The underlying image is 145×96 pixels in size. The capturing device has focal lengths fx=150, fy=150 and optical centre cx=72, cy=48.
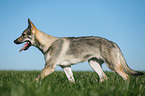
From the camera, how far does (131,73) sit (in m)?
4.87

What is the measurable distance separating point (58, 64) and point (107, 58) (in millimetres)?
1638

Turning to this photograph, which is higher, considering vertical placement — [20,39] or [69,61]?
[20,39]

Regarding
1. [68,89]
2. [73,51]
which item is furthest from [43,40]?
[68,89]

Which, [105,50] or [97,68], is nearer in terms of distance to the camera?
[105,50]

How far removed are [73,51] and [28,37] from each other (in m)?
1.79

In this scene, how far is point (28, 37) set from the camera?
5551 millimetres

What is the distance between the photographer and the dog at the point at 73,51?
16.0 feet

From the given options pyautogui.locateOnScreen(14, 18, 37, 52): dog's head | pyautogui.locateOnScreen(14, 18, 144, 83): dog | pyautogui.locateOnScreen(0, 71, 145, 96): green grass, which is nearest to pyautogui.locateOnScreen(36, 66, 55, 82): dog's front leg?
pyautogui.locateOnScreen(14, 18, 144, 83): dog

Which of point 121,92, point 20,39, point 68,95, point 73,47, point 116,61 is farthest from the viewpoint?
point 20,39

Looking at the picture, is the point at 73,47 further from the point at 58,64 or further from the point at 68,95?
the point at 68,95

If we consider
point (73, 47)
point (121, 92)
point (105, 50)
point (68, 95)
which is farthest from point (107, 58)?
point (68, 95)

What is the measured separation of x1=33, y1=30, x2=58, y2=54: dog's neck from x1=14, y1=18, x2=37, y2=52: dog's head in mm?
153

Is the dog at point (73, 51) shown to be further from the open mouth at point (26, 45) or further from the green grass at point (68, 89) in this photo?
the green grass at point (68, 89)

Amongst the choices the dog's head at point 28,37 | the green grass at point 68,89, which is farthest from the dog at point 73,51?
the green grass at point 68,89
